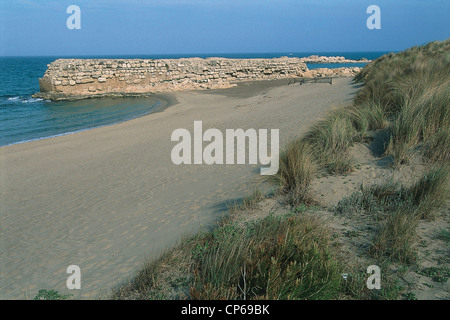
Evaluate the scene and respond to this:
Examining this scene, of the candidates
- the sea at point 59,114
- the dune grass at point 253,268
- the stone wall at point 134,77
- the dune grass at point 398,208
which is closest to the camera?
the dune grass at point 253,268

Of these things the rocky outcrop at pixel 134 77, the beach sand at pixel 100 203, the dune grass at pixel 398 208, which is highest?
the rocky outcrop at pixel 134 77

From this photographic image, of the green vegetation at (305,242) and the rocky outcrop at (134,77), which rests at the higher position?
the rocky outcrop at (134,77)

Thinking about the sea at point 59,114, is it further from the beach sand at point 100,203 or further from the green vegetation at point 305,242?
the green vegetation at point 305,242

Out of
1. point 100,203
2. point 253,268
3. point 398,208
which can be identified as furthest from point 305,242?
point 100,203

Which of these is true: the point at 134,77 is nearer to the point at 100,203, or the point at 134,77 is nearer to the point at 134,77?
the point at 134,77

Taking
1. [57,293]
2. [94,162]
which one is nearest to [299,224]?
[57,293]

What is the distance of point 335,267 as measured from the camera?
126 inches

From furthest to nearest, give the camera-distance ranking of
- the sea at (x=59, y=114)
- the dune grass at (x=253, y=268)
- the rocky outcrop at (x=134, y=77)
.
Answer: the rocky outcrop at (x=134, y=77)
the sea at (x=59, y=114)
the dune grass at (x=253, y=268)

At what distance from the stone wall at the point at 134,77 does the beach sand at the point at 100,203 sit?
18.5 metres

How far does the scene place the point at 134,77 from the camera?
34.0 metres

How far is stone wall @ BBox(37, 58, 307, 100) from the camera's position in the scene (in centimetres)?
3083

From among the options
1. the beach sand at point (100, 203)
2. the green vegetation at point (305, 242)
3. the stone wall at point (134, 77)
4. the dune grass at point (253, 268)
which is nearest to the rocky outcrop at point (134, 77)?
the stone wall at point (134, 77)

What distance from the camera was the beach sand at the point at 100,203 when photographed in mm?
4555

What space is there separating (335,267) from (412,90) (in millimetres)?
6653
